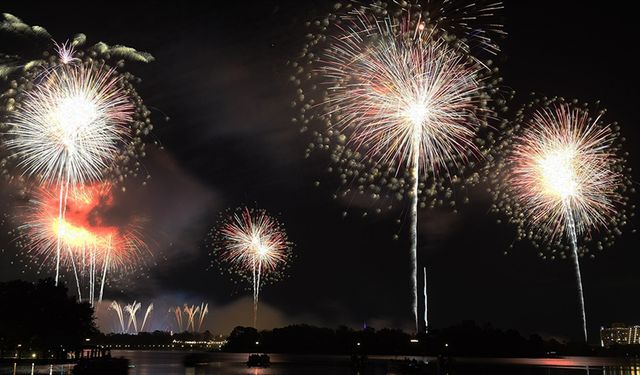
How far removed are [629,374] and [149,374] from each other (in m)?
81.4

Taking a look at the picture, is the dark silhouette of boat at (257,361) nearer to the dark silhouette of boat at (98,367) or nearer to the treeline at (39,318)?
the treeline at (39,318)

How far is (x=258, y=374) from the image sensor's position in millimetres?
97125

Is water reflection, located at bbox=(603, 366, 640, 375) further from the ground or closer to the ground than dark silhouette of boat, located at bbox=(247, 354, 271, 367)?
closer to the ground

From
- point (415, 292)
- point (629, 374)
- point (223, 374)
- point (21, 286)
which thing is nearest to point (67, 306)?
point (21, 286)

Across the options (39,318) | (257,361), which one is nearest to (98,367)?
(39,318)

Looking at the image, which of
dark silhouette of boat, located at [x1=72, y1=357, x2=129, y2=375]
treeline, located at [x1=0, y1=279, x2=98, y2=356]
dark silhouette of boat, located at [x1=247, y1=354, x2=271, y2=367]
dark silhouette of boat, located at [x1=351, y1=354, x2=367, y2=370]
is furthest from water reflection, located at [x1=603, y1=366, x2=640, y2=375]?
treeline, located at [x1=0, y1=279, x2=98, y2=356]

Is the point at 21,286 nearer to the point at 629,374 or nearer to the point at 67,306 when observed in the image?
the point at 67,306

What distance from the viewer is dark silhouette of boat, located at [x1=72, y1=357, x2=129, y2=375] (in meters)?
71.8

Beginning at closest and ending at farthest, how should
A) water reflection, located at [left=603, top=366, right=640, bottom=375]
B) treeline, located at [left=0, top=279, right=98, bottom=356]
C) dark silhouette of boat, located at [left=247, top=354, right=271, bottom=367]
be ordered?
treeline, located at [left=0, top=279, right=98, bottom=356] → water reflection, located at [left=603, top=366, right=640, bottom=375] → dark silhouette of boat, located at [left=247, top=354, right=271, bottom=367]

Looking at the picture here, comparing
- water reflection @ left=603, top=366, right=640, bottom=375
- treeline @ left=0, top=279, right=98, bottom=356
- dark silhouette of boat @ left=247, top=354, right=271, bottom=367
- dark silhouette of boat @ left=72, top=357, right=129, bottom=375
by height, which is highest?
treeline @ left=0, top=279, right=98, bottom=356

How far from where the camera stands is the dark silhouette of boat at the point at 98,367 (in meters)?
71.8

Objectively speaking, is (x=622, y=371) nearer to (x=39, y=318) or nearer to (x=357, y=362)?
(x=357, y=362)

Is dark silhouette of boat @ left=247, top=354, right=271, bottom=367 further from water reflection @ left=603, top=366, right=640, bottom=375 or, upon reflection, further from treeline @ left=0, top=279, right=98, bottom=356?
water reflection @ left=603, top=366, right=640, bottom=375

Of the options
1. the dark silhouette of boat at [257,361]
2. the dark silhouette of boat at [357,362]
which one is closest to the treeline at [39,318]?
the dark silhouette of boat at [257,361]
